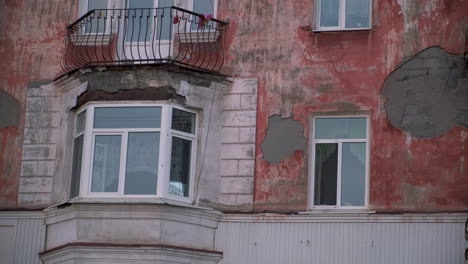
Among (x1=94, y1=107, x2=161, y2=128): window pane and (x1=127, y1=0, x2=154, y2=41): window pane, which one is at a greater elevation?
(x1=127, y1=0, x2=154, y2=41): window pane

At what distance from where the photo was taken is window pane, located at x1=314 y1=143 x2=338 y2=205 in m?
18.0

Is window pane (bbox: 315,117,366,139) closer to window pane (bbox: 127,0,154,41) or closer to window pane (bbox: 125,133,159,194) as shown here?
window pane (bbox: 125,133,159,194)

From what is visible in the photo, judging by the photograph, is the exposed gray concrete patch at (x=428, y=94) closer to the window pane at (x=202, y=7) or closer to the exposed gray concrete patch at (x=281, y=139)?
the exposed gray concrete patch at (x=281, y=139)

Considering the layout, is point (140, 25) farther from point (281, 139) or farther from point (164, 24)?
point (281, 139)

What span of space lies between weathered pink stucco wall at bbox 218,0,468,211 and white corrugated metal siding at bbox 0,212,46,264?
12.5ft

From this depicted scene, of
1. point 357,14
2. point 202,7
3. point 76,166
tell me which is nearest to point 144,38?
point 202,7

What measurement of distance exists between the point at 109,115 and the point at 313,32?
374 cm

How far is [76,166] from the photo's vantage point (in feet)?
61.5

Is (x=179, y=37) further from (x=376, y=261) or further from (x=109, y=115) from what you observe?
(x=376, y=261)

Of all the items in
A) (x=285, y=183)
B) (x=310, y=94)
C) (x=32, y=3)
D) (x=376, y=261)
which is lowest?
(x=376, y=261)

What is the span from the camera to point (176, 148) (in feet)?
59.8

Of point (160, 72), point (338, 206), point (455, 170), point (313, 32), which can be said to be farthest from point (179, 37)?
point (455, 170)

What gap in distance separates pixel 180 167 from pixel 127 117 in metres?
1.22

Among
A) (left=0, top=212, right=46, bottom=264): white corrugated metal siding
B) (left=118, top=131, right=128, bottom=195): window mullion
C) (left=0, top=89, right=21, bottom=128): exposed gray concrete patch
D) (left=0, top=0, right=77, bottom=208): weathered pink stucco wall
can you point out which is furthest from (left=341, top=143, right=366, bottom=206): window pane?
(left=0, top=89, right=21, bottom=128): exposed gray concrete patch
